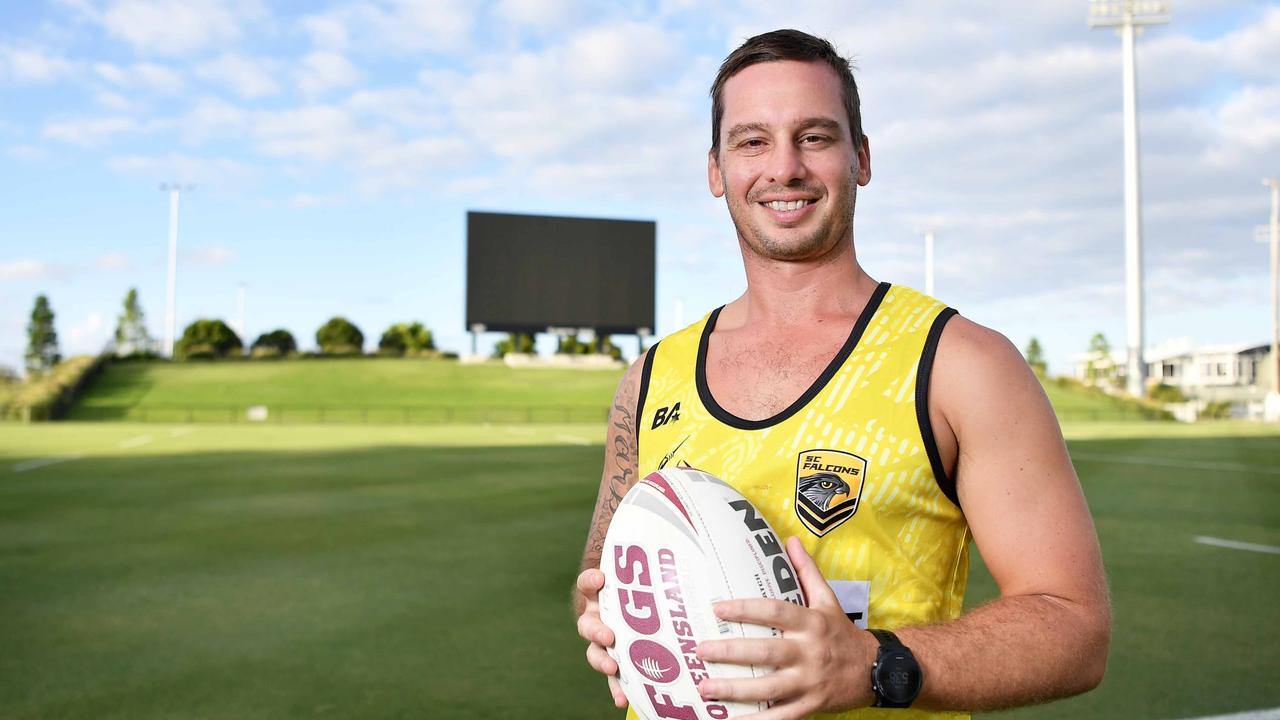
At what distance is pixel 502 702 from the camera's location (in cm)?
503

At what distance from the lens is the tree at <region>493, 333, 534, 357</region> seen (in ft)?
264

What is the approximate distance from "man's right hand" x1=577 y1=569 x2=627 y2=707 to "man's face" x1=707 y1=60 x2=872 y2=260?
32.3 inches

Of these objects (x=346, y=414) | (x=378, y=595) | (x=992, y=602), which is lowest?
(x=378, y=595)

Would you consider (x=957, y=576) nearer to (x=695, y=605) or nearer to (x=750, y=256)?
(x=695, y=605)

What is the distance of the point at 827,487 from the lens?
6.56 feet

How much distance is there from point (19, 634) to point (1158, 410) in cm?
5476

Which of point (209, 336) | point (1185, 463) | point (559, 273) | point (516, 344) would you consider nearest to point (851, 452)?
point (1185, 463)

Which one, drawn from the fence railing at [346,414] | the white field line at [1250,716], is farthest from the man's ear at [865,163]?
the fence railing at [346,414]

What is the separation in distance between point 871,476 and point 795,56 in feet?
2.96

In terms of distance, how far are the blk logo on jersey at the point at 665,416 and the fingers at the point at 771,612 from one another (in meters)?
0.80

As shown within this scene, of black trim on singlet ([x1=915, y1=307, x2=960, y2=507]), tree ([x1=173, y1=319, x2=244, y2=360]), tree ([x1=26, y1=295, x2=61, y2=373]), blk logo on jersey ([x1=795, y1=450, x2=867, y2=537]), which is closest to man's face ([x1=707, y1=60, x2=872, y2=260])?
black trim on singlet ([x1=915, y1=307, x2=960, y2=507])

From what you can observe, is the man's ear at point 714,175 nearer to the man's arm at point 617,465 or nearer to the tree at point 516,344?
the man's arm at point 617,465

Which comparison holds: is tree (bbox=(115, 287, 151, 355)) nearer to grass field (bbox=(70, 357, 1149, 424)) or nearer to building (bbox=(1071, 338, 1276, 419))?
grass field (bbox=(70, 357, 1149, 424))

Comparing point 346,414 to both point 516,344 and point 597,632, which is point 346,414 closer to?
point 516,344
